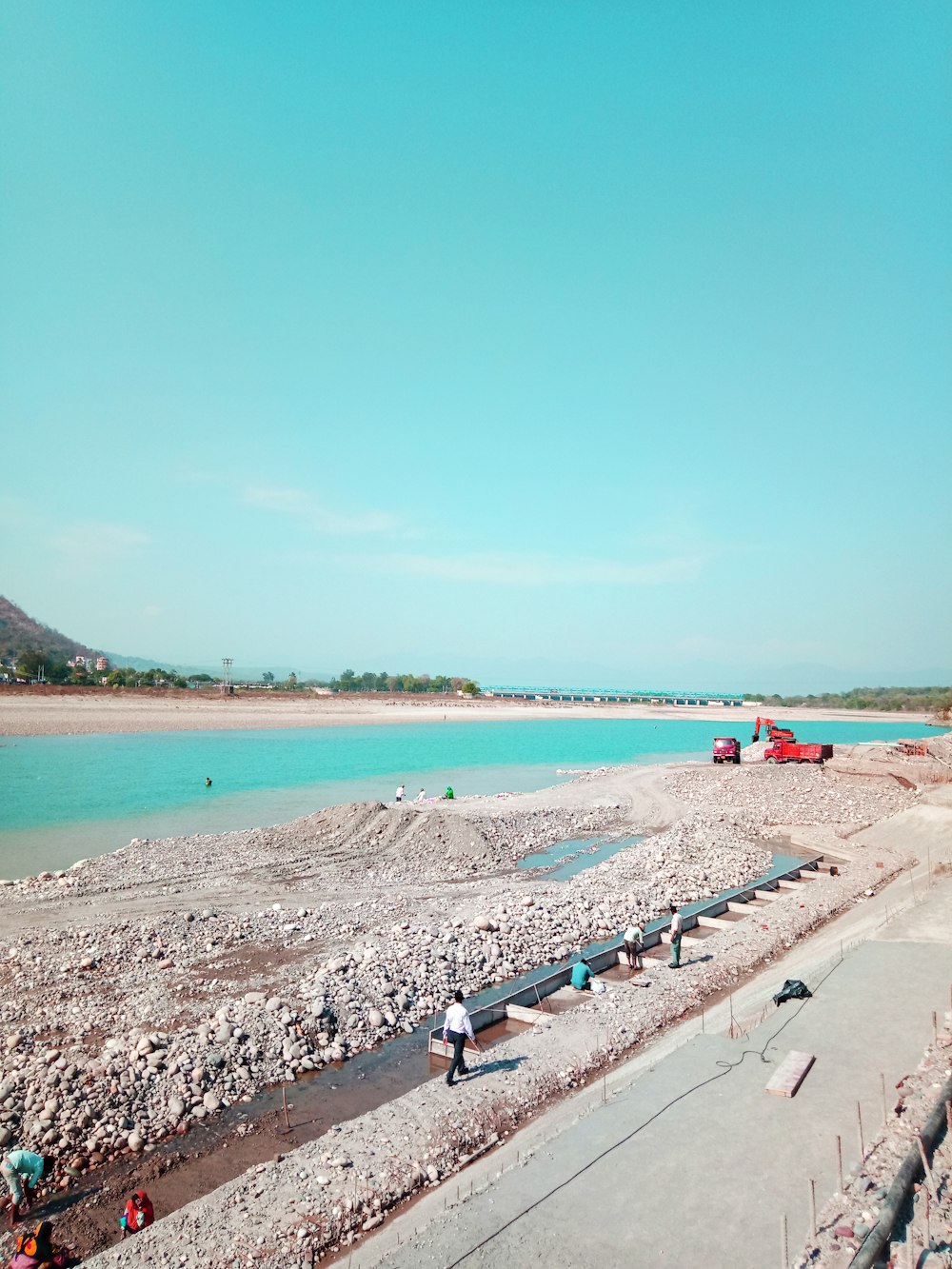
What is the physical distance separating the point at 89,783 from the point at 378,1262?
138 ft

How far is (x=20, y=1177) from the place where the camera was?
8.87 meters

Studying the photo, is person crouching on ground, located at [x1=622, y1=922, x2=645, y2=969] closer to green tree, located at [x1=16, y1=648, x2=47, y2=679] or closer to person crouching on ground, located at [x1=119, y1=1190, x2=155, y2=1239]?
person crouching on ground, located at [x1=119, y1=1190, x2=155, y2=1239]

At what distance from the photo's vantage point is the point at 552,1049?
12.3m

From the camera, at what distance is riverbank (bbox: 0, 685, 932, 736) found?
7994cm

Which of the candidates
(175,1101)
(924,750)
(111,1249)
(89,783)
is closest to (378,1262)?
(111,1249)

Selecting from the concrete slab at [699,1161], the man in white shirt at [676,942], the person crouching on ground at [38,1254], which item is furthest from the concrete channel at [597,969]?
the person crouching on ground at [38,1254]

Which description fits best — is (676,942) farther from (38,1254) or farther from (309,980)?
(38,1254)

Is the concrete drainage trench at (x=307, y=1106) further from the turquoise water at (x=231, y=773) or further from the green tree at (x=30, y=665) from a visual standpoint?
the green tree at (x=30, y=665)

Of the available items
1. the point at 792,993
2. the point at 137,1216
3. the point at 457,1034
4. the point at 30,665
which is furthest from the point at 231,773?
the point at 30,665

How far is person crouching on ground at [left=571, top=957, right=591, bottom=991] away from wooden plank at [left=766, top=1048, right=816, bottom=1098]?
4.61 metres

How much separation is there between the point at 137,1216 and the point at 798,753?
168ft

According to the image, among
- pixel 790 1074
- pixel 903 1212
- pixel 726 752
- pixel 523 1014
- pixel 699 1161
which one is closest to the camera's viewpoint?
pixel 903 1212

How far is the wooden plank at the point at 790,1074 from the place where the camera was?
33.6 feet

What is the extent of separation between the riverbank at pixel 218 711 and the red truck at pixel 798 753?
59.3 m
